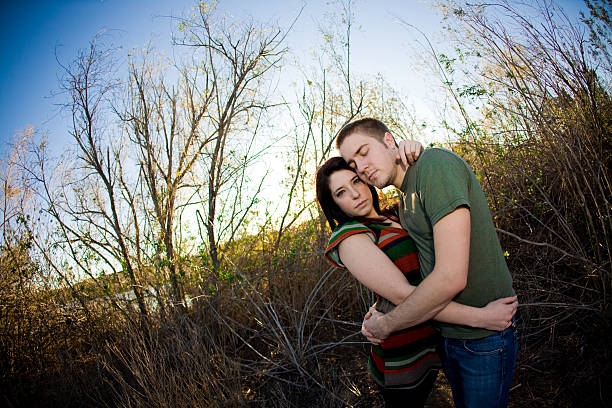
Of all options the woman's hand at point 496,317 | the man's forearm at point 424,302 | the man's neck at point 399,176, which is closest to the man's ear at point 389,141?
the man's neck at point 399,176

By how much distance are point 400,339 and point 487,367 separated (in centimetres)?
35

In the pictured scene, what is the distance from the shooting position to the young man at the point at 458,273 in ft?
3.89

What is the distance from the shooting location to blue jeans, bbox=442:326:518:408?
4.23ft

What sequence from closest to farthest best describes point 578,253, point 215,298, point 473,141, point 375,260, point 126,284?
point 375,260, point 578,253, point 473,141, point 215,298, point 126,284

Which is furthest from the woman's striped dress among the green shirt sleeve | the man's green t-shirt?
the green shirt sleeve

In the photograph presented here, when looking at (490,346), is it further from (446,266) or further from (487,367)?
(446,266)

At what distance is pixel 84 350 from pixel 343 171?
16.8 ft

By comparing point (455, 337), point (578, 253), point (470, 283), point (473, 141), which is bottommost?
point (578, 253)

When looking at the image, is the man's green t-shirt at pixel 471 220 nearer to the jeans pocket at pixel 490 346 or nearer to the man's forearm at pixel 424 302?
the jeans pocket at pixel 490 346

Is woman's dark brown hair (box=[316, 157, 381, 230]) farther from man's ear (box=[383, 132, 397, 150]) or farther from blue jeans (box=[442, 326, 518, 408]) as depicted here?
blue jeans (box=[442, 326, 518, 408])

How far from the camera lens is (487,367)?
1293 mm

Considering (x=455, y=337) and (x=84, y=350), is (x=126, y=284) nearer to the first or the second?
(x=84, y=350)

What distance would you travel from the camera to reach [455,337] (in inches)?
52.7

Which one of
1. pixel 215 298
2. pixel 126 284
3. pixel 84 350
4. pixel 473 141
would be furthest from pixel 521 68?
pixel 84 350
